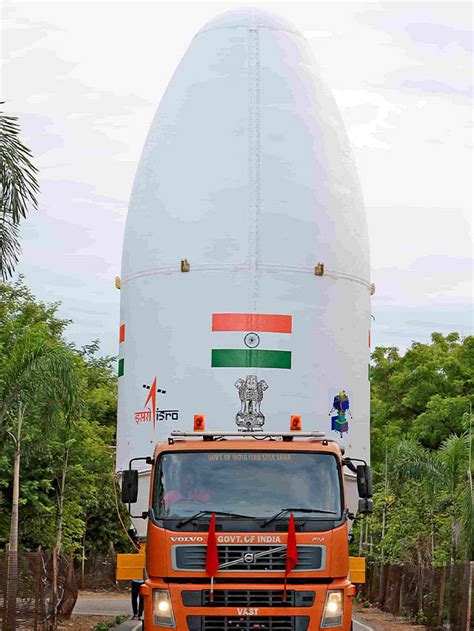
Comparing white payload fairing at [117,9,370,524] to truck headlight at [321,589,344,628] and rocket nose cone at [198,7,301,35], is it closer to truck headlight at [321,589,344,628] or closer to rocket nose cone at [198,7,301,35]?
rocket nose cone at [198,7,301,35]

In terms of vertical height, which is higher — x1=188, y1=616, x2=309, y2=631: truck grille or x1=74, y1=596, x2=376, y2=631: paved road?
x1=188, y1=616, x2=309, y2=631: truck grille

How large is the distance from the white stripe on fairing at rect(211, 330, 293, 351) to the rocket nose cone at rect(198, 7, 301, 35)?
15.3ft

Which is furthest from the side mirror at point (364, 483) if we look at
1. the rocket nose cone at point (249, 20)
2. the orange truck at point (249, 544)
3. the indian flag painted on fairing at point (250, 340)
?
the rocket nose cone at point (249, 20)

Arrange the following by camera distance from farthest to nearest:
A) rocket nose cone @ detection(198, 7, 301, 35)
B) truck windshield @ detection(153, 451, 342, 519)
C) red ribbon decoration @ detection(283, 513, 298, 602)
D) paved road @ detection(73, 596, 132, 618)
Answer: paved road @ detection(73, 596, 132, 618), rocket nose cone @ detection(198, 7, 301, 35), truck windshield @ detection(153, 451, 342, 519), red ribbon decoration @ detection(283, 513, 298, 602)

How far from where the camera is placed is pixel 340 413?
51.9 feet

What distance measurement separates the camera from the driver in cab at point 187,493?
1262 cm

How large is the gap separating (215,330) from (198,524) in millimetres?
3731

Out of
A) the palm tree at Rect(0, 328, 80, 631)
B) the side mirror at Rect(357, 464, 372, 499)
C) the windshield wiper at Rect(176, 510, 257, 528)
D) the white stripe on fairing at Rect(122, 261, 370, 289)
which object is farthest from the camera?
the palm tree at Rect(0, 328, 80, 631)

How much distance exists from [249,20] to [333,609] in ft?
28.9

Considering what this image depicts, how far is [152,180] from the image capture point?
16594 mm

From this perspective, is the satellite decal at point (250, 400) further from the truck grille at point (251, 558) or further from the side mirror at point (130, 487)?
the truck grille at point (251, 558)

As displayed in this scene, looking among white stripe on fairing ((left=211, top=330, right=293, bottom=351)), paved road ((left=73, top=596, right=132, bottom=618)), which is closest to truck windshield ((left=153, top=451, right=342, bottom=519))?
white stripe on fairing ((left=211, top=330, right=293, bottom=351))

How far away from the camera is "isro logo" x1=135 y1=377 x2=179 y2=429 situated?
15.6 metres

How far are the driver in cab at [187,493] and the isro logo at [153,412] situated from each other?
9.34ft
